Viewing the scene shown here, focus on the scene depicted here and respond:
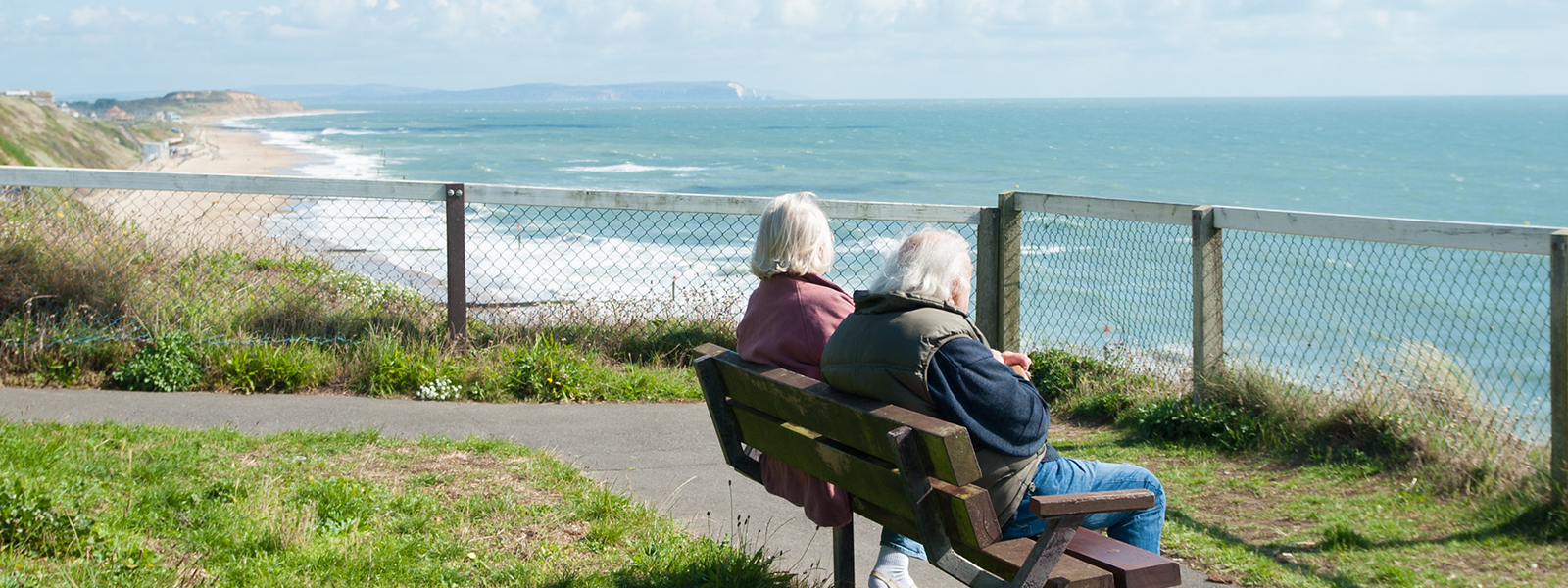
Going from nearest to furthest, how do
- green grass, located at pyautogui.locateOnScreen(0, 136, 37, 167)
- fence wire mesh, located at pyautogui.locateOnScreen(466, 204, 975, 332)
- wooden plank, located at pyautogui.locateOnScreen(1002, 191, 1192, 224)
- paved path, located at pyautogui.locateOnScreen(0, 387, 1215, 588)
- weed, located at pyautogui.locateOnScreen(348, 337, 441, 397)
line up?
1. paved path, located at pyautogui.locateOnScreen(0, 387, 1215, 588)
2. wooden plank, located at pyautogui.locateOnScreen(1002, 191, 1192, 224)
3. weed, located at pyautogui.locateOnScreen(348, 337, 441, 397)
4. fence wire mesh, located at pyautogui.locateOnScreen(466, 204, 975, 332)
5. green grass, located at pyautogui.locateOnScreen(0, 136, 37, 167)

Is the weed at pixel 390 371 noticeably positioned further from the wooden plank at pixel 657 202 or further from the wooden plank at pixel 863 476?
the wooden plank at pixel 863 476

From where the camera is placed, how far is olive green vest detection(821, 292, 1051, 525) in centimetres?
291

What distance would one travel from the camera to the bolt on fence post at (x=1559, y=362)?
4.29m

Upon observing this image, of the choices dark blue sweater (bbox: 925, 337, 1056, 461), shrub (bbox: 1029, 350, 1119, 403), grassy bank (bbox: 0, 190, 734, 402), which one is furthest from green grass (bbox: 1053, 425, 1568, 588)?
grassy bank (bbox: 0, 190, 734, 402)

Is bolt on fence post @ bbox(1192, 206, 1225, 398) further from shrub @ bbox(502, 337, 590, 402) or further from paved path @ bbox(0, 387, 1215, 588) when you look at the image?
shrub @ bbox(502, 337, 590, 402)

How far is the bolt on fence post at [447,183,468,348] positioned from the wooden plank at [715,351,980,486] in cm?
371

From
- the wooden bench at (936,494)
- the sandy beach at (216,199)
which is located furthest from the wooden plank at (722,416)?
the sandy beach at (216,199)

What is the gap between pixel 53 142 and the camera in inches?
1700

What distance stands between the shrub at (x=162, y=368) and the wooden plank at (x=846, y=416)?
13.9ft

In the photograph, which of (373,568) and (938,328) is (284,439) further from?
(938,328)

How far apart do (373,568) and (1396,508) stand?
3.89 meters

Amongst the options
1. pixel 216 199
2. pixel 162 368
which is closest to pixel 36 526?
pixel 162 368

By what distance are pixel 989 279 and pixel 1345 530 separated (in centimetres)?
304

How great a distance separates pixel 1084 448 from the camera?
5848 millimetres
